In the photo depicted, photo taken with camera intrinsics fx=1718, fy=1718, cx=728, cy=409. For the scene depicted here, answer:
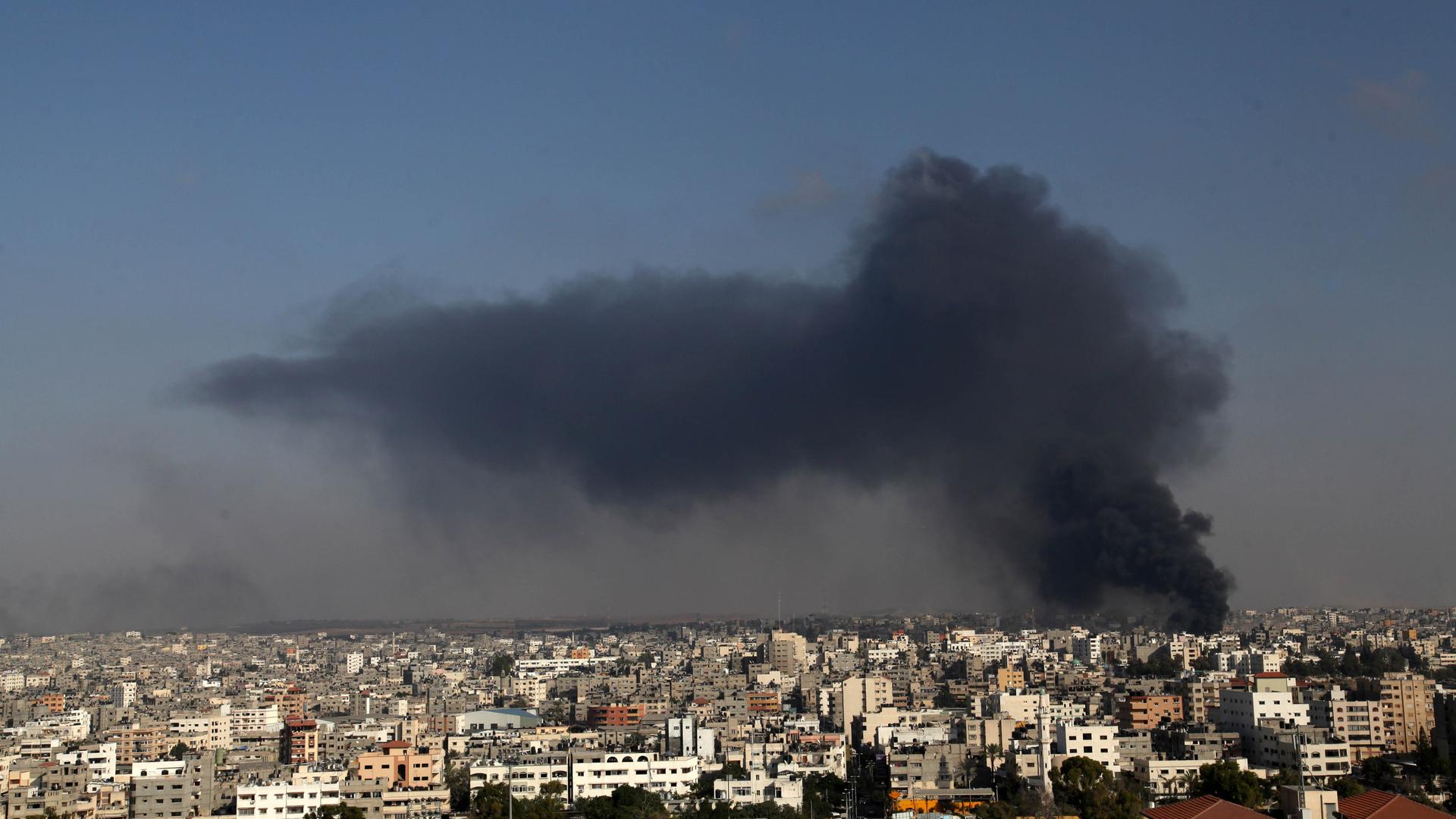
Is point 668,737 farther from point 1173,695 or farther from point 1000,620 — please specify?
point 1000,620

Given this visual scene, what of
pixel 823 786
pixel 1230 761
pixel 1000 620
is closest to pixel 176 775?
pixel 823 786

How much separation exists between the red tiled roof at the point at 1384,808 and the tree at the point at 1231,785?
629 centimetres

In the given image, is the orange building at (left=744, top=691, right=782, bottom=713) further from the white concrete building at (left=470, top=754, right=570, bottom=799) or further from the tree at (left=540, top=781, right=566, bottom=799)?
the tree at (left=540, top=781, right=566, bottom=799)

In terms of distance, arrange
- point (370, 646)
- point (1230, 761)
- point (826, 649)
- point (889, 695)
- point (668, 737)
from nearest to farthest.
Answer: point (1230, 761), point (668, 737), point (889, 695), point (826, 649), point (370, 646)

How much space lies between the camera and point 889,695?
5197 cm

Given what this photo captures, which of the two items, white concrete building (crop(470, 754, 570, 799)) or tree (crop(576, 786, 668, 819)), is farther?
white concrete building (crop(470, 754, 570, 799))

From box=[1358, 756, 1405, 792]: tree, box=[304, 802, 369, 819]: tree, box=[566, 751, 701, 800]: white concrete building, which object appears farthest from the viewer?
box=[566, 751, 701, 800]: white concrete building

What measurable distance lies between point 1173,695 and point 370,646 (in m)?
100

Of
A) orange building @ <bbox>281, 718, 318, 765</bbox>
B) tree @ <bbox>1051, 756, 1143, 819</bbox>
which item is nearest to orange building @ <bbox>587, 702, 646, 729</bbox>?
orange building @ <bbox>281, 718, 318, 765</bbox>

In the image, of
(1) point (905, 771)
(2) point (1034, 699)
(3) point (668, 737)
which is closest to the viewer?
(1) point (905, 771)

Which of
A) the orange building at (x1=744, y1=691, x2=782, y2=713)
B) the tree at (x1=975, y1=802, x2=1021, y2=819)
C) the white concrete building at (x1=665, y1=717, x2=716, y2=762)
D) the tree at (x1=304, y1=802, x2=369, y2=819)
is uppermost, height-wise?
the orange building at (x1=744, y1=691, x2=782, y2=713)

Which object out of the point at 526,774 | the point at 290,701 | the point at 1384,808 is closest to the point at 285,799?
the point at 526,774

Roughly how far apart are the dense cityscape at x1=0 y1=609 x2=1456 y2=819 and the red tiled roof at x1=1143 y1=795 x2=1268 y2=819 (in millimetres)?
181

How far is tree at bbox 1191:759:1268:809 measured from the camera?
2836 cm
